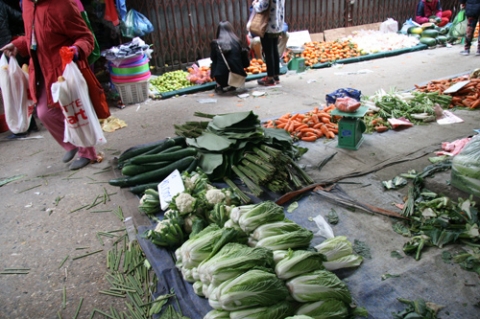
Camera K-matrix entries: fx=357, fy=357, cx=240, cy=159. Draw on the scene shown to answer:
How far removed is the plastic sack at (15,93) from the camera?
4.11 meters

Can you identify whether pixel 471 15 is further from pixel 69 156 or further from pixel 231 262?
pixel 231 262

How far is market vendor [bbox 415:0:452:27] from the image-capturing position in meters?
10.9

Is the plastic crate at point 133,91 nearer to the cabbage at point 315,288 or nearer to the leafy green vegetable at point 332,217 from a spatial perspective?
the leafy green vegetable at point 332,217

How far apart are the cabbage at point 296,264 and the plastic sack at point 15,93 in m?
3.89

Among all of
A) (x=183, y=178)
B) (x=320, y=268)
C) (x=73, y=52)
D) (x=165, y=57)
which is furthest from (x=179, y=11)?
(x=320, y=268)

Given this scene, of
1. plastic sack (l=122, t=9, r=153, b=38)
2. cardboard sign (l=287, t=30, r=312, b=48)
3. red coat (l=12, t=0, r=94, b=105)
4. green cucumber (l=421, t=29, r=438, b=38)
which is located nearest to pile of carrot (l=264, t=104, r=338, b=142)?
red coat (l=12, t=0, r=94, b=105)

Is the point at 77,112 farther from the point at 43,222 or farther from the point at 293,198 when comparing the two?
the point at 293,198

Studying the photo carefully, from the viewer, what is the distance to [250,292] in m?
1.74

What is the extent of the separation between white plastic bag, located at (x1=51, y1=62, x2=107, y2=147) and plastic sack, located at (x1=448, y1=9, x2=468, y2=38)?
10667 mm

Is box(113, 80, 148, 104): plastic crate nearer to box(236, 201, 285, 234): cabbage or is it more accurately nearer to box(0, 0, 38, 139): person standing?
box(0, 0, 38, 139): person standing

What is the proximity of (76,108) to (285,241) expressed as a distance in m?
2.83

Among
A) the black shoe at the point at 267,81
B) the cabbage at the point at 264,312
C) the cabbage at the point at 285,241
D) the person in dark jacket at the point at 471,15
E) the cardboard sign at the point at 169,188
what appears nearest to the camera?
the cabbage at the point at 264,312

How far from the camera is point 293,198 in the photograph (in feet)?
10.3

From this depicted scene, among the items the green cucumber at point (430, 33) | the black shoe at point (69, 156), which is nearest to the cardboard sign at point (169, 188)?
the black shoe at point (69, 156)
